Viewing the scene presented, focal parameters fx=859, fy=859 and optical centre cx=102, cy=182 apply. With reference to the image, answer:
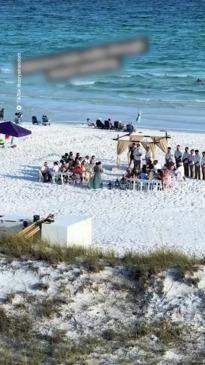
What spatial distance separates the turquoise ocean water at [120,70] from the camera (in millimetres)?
34969

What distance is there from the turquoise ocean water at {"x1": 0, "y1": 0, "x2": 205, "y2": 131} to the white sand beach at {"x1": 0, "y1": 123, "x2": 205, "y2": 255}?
2552 millimetres

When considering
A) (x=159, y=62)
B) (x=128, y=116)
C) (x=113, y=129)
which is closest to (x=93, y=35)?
(x=159, y=62)

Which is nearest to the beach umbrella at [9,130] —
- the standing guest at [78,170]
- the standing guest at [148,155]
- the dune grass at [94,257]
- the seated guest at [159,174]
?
the standing guest at [78,170]

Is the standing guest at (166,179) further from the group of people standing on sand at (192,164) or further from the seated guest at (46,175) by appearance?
the seated guest at (46,175)

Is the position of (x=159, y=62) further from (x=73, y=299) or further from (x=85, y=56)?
(x=85, y=56)

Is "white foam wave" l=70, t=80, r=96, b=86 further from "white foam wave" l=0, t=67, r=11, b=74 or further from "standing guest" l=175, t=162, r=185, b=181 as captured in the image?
"standing guest" l=175, t=162, r=185, b=181

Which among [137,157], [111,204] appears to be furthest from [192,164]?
[111,204]

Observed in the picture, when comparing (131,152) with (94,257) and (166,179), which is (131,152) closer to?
(166,179)

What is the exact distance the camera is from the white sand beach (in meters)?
16.0

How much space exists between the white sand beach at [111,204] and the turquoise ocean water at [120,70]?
8.37 ft

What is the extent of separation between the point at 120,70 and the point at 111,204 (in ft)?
32.4

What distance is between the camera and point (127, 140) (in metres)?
21.8

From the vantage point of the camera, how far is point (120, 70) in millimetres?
8805

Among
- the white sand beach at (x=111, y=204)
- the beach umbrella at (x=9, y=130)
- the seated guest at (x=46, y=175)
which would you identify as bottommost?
the white sand beach at (x=111, y=204)
